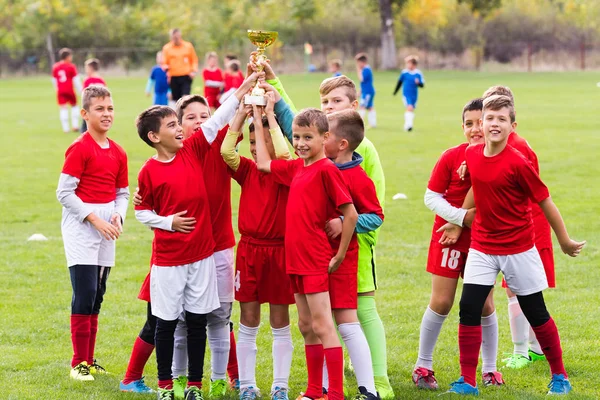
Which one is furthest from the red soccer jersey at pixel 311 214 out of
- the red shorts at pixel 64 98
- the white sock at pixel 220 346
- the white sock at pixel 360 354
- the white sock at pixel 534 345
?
the red shorts at pixel 64 98

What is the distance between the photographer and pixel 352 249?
4.95 m

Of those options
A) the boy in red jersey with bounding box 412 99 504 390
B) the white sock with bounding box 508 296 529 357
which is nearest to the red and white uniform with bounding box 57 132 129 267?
the boy in red jersey with bounding box 412 99 504 390

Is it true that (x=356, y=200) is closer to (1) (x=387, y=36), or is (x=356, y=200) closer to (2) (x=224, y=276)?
(2) (x=224, y=276)

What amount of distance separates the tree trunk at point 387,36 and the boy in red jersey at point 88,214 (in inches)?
2072

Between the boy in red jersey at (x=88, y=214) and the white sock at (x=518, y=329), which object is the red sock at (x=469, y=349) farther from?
the boy in red jersey at (x=88, y=214)

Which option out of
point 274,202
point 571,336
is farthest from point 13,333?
point 571,336

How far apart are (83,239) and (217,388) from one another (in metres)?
1.30

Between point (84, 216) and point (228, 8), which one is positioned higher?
point (228, 8)

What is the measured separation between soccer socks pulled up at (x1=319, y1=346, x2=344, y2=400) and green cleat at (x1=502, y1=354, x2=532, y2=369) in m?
1.61

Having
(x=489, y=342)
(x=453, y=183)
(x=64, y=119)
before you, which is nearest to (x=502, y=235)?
(x=453, y=183)

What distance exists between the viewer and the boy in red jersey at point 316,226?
471 centimetres

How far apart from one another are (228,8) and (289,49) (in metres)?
6.31

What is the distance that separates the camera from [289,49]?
2517 inches

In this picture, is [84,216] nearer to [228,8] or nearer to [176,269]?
[176,269]
